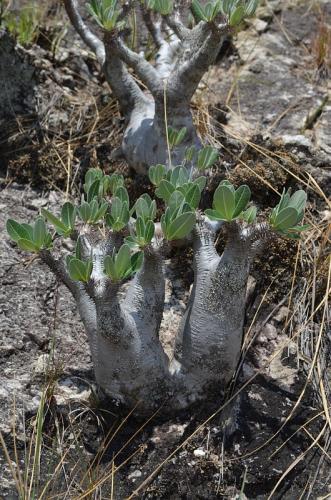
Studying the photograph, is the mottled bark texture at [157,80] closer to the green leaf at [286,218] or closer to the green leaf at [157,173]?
the green leaf at [157,173]

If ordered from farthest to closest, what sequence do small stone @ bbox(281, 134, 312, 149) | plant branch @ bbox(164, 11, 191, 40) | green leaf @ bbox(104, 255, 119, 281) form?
small stone @ bbox(281, 134, 312, 149) → plant branch @ bbox(164, 11, 191, 40) → green leaf @ bbox(104, 255, 119, 281)

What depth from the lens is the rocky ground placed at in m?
2.03

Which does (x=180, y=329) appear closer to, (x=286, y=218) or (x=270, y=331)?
(x=270, y=331)

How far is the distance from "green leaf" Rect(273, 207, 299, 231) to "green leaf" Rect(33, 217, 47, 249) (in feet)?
2.24

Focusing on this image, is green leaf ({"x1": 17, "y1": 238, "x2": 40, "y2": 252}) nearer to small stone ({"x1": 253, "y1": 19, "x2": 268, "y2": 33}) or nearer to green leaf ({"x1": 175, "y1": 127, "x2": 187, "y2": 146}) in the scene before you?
green leaf ({"x1": 175, "y1": 127, "x2": 187, "y2": 146})

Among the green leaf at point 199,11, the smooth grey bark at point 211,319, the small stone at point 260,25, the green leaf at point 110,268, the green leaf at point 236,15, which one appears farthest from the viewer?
the small stone at point 260,25

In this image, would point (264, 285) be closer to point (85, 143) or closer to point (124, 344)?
point (124, 344)

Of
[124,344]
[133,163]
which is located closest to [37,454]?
[124,344]

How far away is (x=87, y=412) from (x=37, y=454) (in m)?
0.33

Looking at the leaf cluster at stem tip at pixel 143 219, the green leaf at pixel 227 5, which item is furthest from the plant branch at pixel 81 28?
the leaf cluster at stem tip at pixel 143 219

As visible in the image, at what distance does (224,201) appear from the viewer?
1.90 meters

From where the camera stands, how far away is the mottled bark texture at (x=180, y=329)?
6.65 feet

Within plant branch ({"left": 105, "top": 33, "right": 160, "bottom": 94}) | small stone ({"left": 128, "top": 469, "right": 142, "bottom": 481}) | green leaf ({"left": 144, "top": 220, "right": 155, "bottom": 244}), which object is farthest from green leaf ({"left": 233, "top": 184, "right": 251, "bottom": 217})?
plant branch ({"left": 105, "top": 33, "right": 160, "bottom": 94})

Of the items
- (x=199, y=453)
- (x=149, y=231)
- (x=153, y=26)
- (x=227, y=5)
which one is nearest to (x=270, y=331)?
(x=199, y=453)
